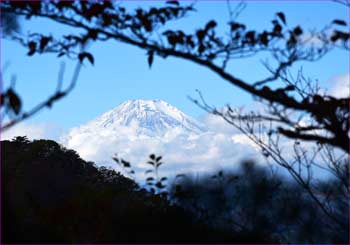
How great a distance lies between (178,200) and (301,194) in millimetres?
1620

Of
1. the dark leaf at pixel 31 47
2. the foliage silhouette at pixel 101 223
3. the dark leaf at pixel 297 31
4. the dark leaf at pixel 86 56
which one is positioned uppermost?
the dark leaf at pixel 297 31

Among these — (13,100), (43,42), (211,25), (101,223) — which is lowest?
(101,223)

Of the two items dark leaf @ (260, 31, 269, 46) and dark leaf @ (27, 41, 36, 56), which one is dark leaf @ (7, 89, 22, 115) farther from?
dark leaf @ (260, 31, 269, 46)

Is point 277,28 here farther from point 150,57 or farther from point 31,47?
point 31,47

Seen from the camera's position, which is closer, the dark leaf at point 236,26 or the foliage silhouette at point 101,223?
the dark leaf at point 236,26

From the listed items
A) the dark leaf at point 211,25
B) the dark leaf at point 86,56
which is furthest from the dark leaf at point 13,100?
the dark leaf at point 211,25

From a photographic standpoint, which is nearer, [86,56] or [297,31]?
[86,56]

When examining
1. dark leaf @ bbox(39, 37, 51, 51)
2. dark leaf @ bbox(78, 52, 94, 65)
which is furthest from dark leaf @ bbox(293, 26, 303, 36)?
dark leaf @ bbox(39, 37, 51, 51)

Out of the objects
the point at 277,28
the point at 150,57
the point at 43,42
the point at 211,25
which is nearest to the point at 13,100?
the point at 43,42

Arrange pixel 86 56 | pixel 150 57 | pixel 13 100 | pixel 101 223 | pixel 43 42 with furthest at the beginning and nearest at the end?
pixel 101 223
pixel 43 42
pixel 150 57
pixel 86 56
pixel 13 100

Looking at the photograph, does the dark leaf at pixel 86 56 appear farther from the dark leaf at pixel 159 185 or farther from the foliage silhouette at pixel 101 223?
the dark leaf at pixel 159 185

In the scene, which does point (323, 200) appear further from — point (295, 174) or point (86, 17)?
point (86, 17)

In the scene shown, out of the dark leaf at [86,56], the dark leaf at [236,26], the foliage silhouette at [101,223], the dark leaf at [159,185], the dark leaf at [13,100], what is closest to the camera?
the dark leaf at [13,100]

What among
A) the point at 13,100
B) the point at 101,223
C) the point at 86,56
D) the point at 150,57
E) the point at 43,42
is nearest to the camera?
the point at 13,100
